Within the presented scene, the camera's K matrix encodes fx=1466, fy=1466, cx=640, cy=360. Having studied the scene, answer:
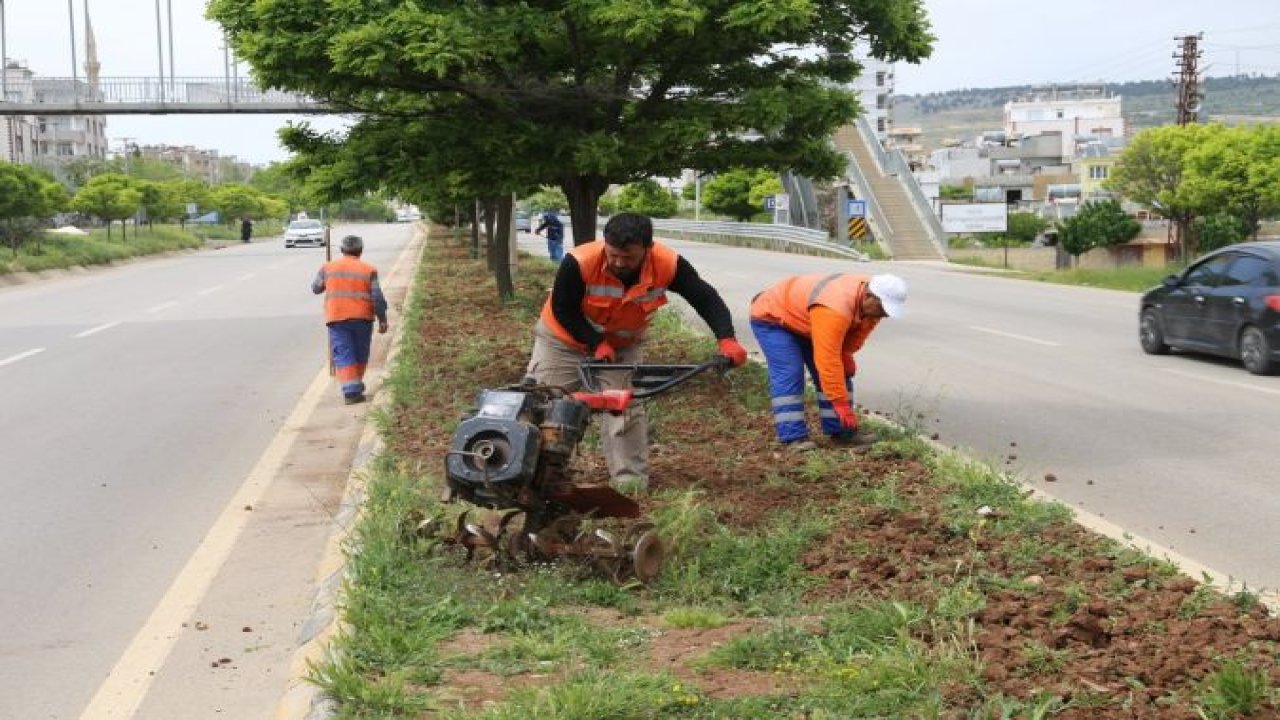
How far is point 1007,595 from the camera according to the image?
5.51 meters

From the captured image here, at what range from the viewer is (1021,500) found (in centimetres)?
720

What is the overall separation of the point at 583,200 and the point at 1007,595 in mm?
8128

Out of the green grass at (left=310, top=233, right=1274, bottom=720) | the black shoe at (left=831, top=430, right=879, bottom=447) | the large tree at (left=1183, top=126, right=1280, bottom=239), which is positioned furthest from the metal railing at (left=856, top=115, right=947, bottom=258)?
the green grass at (left=310, top=233, right=1274, bottom=720)

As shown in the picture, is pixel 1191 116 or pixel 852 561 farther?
pixel 1191 116

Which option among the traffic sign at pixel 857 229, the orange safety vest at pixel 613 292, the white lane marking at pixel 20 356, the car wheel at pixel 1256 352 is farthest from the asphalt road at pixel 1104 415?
the traffic sign at pixel 857 229

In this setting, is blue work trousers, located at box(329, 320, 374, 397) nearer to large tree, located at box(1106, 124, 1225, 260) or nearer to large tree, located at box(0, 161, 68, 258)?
large tree, located at box(0, 161, 68, 258)

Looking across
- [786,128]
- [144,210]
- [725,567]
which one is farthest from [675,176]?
[144,210]

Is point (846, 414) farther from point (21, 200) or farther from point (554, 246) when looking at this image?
point (21, 200)

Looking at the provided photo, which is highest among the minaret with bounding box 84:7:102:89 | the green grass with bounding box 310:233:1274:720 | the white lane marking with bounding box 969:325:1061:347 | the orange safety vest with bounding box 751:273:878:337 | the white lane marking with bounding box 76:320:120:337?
the minaret with bounding box 84:7:102:89

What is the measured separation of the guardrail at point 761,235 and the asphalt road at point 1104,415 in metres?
24.6

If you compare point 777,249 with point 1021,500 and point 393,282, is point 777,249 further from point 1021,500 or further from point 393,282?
point 1021,500

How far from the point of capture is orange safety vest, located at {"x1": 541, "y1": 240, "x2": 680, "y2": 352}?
7.35m

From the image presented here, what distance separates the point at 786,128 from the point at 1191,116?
7100 centimetres

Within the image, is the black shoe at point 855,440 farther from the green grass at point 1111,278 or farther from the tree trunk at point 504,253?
the green grass at point 1111,278
